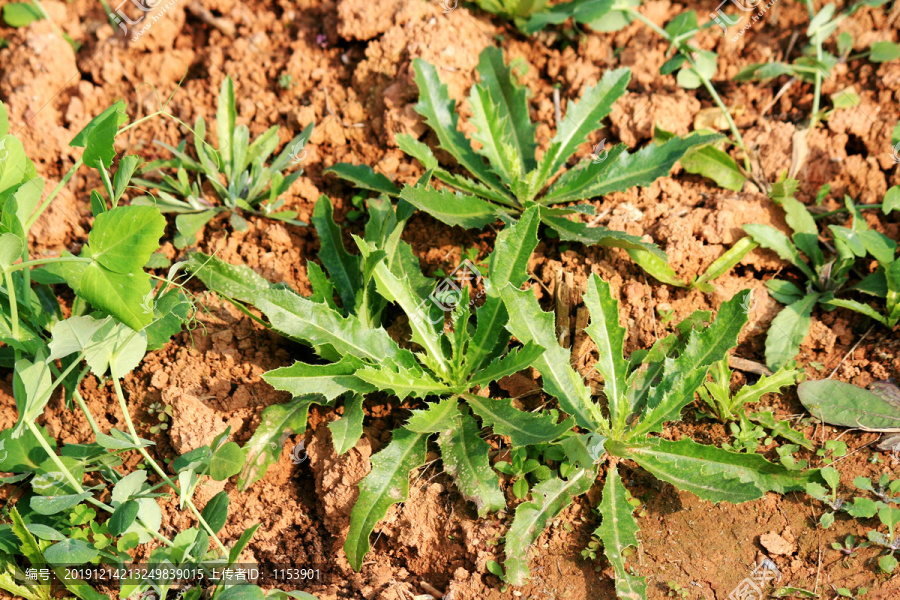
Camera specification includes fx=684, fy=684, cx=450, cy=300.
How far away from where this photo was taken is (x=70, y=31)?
3803 millimetres

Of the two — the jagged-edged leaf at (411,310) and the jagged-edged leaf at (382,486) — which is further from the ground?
the jagged-edged leaf at (411,310)

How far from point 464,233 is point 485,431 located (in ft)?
3.09

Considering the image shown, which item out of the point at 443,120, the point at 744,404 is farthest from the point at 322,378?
the point at 744,404

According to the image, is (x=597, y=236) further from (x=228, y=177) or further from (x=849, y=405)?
(x=228, y=177)

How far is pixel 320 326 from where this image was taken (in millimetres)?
2502

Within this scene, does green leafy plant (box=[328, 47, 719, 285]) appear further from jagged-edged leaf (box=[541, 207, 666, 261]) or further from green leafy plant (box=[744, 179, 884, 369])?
green leafy plant (box=[744, 179, 884, 369])

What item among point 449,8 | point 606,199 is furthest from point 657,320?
point 449,8

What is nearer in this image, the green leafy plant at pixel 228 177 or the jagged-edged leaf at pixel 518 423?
the jagged-edged leaf at pixel 518 423

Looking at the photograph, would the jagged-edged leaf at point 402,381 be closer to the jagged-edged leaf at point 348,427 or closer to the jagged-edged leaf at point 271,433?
the jagged-edged leaf at point 348,427

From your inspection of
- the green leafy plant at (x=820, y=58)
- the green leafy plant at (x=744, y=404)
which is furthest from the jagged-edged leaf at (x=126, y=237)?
the green leafy plant at (x=820, y=58)

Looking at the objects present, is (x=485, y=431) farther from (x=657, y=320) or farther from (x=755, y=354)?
(x=755, y=354)

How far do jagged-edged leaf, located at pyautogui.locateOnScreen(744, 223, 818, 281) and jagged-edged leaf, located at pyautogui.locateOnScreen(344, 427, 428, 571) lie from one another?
163 centimetres

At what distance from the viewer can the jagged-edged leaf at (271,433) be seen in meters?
2.48

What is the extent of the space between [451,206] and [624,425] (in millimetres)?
1117
